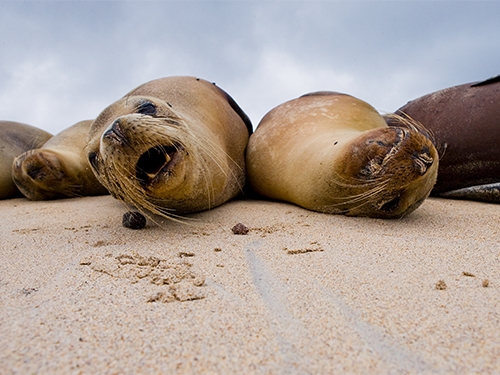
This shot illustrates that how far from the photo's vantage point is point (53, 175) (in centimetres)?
443

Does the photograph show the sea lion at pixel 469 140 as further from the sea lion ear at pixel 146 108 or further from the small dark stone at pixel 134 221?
the small dark stone at pixel 134 221

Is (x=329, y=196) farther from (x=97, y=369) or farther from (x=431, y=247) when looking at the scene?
(x=97, y=369)

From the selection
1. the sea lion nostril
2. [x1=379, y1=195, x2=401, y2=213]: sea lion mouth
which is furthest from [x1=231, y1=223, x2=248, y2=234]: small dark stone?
the sea lion nostril

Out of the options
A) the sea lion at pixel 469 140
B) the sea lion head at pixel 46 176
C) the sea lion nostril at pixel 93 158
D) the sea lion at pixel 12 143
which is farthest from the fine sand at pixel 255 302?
the sea lion at pixel 12 143

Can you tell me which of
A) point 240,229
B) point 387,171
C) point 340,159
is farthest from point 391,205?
point 240,229

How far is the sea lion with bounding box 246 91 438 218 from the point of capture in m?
2.35

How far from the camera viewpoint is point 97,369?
0.87m

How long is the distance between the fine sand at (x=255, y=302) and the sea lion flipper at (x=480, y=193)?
3.98 ft

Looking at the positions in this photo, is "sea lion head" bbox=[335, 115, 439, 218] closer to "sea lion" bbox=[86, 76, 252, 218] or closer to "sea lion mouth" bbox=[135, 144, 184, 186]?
"sea lion" bbox=[86, 76, 252, 218]

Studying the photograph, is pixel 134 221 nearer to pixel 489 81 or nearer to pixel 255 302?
pixel 255 302

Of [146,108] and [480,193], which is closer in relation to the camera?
[146,108]

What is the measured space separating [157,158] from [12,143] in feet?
12.9

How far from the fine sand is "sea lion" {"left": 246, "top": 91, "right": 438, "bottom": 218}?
27 centimetres

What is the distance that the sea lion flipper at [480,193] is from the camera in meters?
3.33
